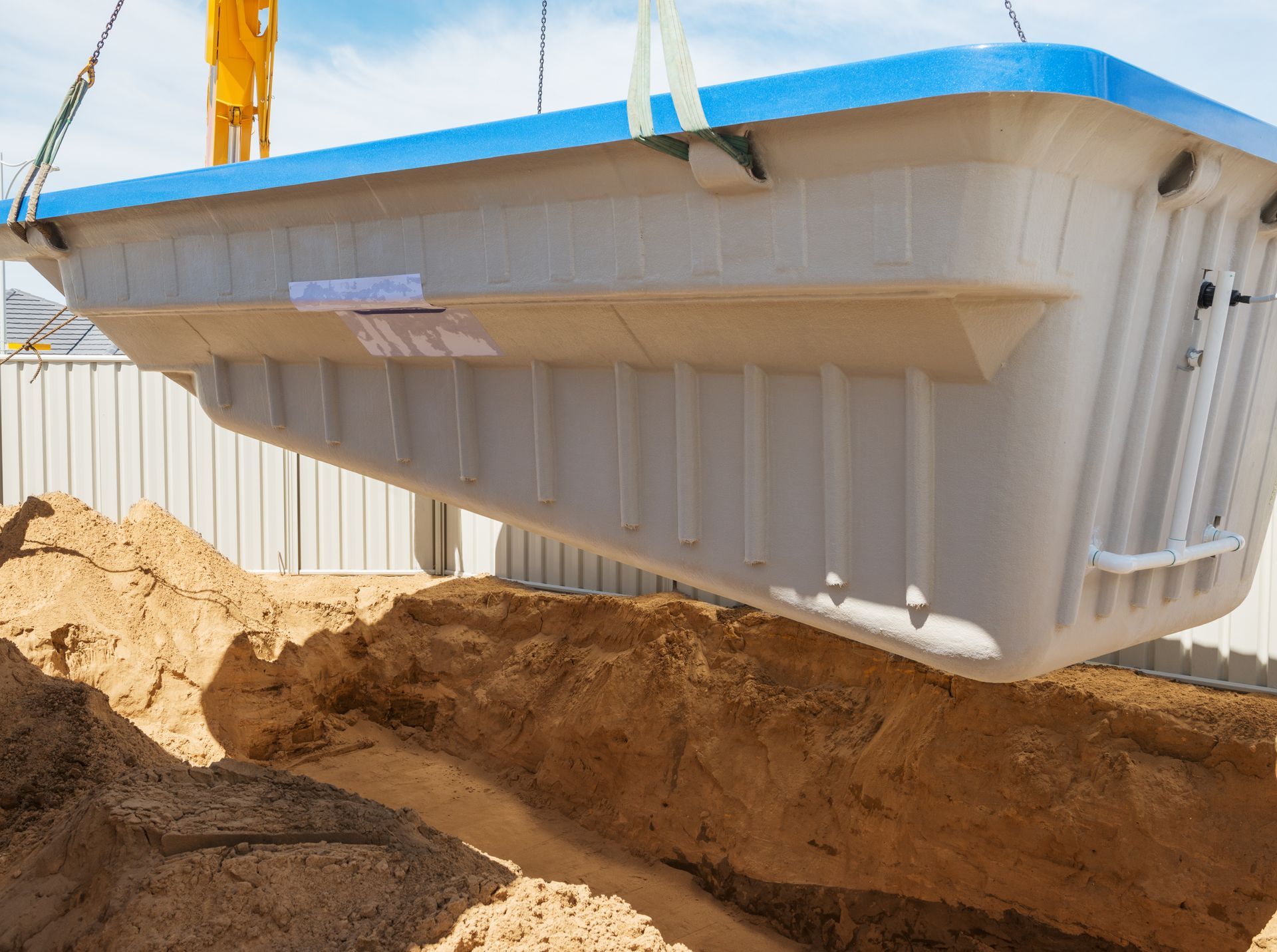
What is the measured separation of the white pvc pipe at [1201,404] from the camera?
351 cm

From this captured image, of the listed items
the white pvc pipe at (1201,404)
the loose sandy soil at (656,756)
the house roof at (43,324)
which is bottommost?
the loose sandy soil at (656,756)

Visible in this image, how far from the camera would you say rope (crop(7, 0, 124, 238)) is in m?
5.34

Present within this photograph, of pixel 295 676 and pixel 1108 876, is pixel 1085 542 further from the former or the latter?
pixel 295 676

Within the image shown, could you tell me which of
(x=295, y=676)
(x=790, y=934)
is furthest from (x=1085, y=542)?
(x=295, y=676)

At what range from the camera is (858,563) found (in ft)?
11.7

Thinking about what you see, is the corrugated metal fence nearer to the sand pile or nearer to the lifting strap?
the sand pile

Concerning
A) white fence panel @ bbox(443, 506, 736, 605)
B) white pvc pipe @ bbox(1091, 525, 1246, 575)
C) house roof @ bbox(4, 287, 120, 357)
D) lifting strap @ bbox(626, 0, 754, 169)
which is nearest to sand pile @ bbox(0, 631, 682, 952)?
white pvc pipe @ bbox(1091, 525, 1246, 575)

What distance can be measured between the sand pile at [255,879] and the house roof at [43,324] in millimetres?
12178

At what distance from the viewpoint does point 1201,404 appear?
3.54 meters

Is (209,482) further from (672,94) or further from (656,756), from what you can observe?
(672,94)

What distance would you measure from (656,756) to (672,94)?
17.4ft

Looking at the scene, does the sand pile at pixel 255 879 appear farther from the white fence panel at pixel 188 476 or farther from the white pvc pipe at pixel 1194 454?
the white fence panel at pixel 188 476

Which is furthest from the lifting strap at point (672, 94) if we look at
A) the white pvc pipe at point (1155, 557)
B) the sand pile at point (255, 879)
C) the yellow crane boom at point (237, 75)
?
the yellow crane boom at point (237, 75)

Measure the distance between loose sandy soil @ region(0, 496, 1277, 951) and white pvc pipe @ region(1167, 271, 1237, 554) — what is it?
2475 mm
